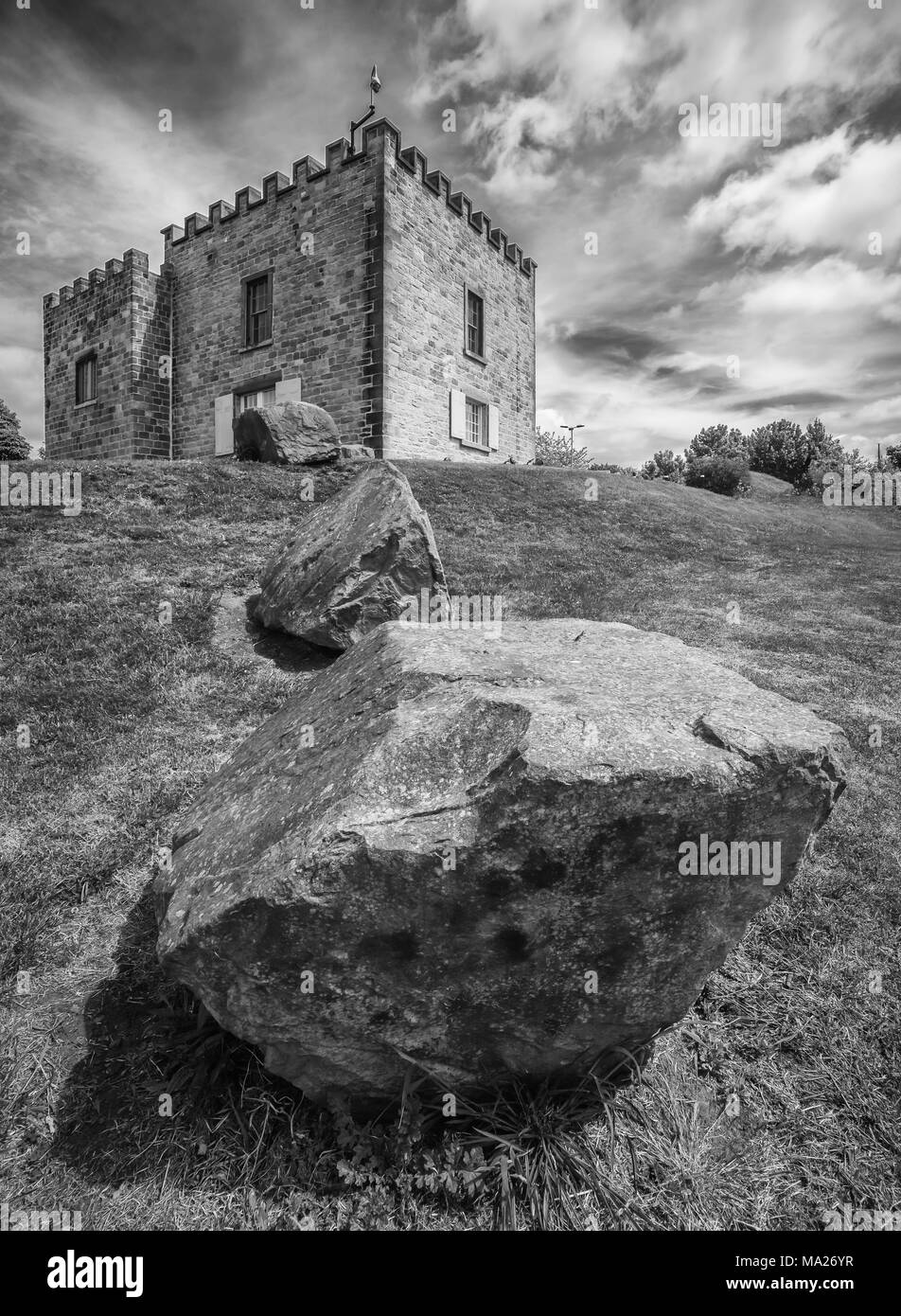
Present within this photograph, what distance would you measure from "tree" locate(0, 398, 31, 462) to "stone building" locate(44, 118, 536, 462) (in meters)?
9.45

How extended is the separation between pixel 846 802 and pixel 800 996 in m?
2.08

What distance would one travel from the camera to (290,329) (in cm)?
2045

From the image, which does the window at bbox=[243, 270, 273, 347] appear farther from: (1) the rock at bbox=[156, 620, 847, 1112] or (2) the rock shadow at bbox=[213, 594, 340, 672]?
(1) the rock at bbox=[156, 620, 847, 1112]

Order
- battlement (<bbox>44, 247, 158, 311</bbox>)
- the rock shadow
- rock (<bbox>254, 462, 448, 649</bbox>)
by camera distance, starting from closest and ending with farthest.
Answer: rock (<bbox>254, 462, 448, 649</bbox>) < the rock shadow < battlement (<bbox>44, 247, 158, 311</bbox>)

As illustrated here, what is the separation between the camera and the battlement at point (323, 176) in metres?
18.8

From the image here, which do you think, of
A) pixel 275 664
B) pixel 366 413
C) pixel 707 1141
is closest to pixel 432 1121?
pixel 707 1141

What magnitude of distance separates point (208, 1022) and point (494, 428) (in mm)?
23142

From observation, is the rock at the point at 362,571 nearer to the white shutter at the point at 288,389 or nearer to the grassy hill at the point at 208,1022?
the grassy hill at the point at 208,1022

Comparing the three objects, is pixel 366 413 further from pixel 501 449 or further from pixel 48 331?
pixel 48 331

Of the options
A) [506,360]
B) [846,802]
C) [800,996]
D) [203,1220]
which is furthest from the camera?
[506,360]

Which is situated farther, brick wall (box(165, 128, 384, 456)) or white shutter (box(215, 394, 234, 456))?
white shutter (box(215, 394, 234, 456))

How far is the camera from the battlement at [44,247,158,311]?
2275 cm

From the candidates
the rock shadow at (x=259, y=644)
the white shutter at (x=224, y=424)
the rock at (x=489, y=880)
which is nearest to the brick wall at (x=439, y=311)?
the white shutter at (x=224, y=424)

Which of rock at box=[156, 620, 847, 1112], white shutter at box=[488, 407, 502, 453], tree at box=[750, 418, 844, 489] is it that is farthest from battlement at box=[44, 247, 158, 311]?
tree at box=[750, 418, 844, 489]
